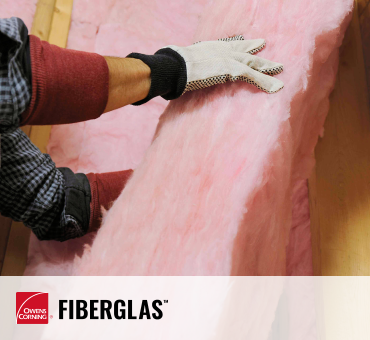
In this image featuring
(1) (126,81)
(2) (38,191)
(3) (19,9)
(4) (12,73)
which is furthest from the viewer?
(3) (19,9)

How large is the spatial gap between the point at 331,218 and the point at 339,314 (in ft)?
1.00

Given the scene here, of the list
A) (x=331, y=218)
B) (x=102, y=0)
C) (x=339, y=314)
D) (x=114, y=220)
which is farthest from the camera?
(x=102, y=0)

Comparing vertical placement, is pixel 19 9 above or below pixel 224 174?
above

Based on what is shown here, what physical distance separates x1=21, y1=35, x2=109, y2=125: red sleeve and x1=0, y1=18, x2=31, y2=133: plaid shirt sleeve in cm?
2

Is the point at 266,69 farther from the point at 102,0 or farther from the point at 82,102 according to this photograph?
the point at 102,0

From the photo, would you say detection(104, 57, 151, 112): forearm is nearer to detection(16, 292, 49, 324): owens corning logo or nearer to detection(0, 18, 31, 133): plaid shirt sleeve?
detection(0, 18, 31, 133): plaid shirt sleeve

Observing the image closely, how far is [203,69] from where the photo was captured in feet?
2.30

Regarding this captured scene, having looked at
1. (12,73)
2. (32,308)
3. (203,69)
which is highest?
(203,69)

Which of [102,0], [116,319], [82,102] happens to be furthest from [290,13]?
[102,0]

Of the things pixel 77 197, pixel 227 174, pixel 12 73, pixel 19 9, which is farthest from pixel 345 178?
pixel 19 9

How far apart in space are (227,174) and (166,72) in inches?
10.3

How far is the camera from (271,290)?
72 centimetres

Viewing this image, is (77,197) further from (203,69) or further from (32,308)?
(203,69)

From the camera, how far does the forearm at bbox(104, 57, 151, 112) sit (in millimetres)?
628
